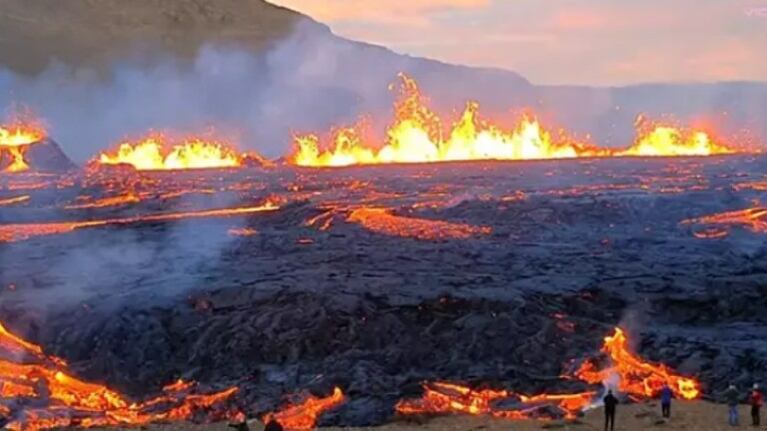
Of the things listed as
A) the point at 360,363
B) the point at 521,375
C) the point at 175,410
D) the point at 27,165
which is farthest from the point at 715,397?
the point at 27,165

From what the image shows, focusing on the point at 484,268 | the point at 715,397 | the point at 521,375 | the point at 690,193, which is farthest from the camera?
the point at 690,193

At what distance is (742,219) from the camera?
59500 mm

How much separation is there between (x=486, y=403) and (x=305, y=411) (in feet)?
15.6

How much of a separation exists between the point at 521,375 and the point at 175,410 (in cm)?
971

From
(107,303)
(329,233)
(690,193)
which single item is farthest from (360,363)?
(690,193)

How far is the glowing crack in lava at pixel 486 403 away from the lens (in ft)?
86.4

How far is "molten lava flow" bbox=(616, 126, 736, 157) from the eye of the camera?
17975 cm

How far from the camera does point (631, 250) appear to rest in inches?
1927

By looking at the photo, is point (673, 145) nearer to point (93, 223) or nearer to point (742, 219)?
point (742, 219)

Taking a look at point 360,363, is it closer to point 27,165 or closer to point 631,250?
point 631,250

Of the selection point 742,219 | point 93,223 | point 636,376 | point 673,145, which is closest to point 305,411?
point 636,376

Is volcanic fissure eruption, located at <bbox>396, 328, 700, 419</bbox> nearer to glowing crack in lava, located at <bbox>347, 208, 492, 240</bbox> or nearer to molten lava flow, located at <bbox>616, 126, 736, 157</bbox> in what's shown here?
glowing crack in lava, located at <bbox>347, 208, 492, 240</bbox>

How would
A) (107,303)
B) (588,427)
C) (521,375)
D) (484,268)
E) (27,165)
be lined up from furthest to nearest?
(27,165) < (484,268) < (107,303) < (521,375) < (588,427)

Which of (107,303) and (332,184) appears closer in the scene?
(107,303)
